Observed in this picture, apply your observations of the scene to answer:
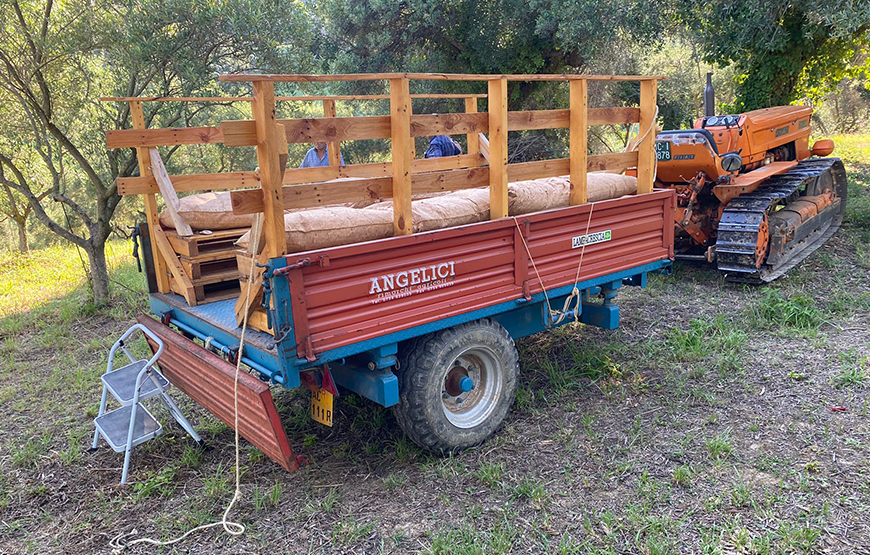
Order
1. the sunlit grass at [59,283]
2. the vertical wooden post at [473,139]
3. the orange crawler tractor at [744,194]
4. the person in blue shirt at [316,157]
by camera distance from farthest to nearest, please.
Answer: the sunlit grass at [59,283] < the orange crawler tractor at [744,194] < the person in blue shirt at [316,157] < the vertical wooden post at [473,139]

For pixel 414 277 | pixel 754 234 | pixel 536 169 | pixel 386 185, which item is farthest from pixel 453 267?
pixel 754 234

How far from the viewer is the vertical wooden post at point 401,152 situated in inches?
143

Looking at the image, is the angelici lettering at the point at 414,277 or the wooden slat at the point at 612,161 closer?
the angelici lettering at the point at 414,277

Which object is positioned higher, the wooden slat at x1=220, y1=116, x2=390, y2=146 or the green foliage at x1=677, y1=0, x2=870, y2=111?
the green foliage at x1=677, y1=0, x2=870, y2=111

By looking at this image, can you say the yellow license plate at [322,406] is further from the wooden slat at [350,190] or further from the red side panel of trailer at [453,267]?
the wooden slat at [350,190]

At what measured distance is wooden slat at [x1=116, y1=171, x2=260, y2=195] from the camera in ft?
15.1

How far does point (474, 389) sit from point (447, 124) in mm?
1735

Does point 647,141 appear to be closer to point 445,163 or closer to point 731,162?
point 445,163

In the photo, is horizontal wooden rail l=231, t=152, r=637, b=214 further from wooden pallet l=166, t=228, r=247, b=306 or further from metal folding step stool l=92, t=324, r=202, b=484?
metal folding step stool l=92, t=324, r=202, b=484

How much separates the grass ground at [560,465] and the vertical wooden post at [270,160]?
153 centimetres

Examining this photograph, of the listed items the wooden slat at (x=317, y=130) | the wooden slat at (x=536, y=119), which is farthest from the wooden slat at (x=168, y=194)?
the wooden slat at (x=536, y=119)

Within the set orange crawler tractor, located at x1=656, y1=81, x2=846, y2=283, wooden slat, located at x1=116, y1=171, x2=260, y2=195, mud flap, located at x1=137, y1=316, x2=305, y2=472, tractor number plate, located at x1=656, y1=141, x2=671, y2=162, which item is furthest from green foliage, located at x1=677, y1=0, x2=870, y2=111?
mud flap, located at x1=137, y1=316, x2=305, y2=472

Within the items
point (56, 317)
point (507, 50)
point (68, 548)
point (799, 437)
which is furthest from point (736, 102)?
point (68, 548)

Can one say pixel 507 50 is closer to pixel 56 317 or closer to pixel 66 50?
pixel 66 50
